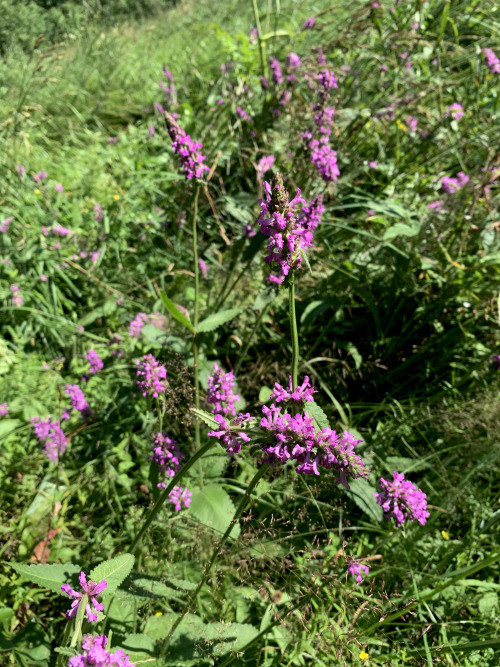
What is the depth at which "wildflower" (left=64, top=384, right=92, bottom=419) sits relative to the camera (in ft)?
7.77

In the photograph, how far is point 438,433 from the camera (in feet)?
7.54

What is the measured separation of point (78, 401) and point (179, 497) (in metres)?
0.87

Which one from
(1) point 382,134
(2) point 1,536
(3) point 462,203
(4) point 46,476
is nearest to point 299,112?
(1) point 382,134

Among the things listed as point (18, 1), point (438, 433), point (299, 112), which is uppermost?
point (18, 1)

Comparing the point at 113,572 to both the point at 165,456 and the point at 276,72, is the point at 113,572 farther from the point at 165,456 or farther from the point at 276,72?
the point at 276,72

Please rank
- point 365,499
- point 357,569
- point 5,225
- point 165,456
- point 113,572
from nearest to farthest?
point 113,572 → point 357,569 → point 165,456 → point 365,499 → point 5,225

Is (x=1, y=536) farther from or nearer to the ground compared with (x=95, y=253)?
nearer to the ground

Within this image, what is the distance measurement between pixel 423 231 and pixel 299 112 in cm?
127

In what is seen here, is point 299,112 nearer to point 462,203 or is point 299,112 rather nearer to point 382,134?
point 382,134

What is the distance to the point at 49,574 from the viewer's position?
126 centimetres

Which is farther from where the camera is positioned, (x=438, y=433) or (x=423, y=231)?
(x=423, y=231)

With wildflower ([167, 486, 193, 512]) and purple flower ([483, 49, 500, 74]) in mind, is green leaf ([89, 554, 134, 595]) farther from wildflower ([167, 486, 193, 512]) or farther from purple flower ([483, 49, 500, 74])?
purple flower ([483, 49, 500, 74])

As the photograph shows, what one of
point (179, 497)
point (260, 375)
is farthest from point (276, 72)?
point (179, 497)

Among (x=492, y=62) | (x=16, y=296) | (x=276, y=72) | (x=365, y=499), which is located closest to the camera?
(x=365, y=499)
